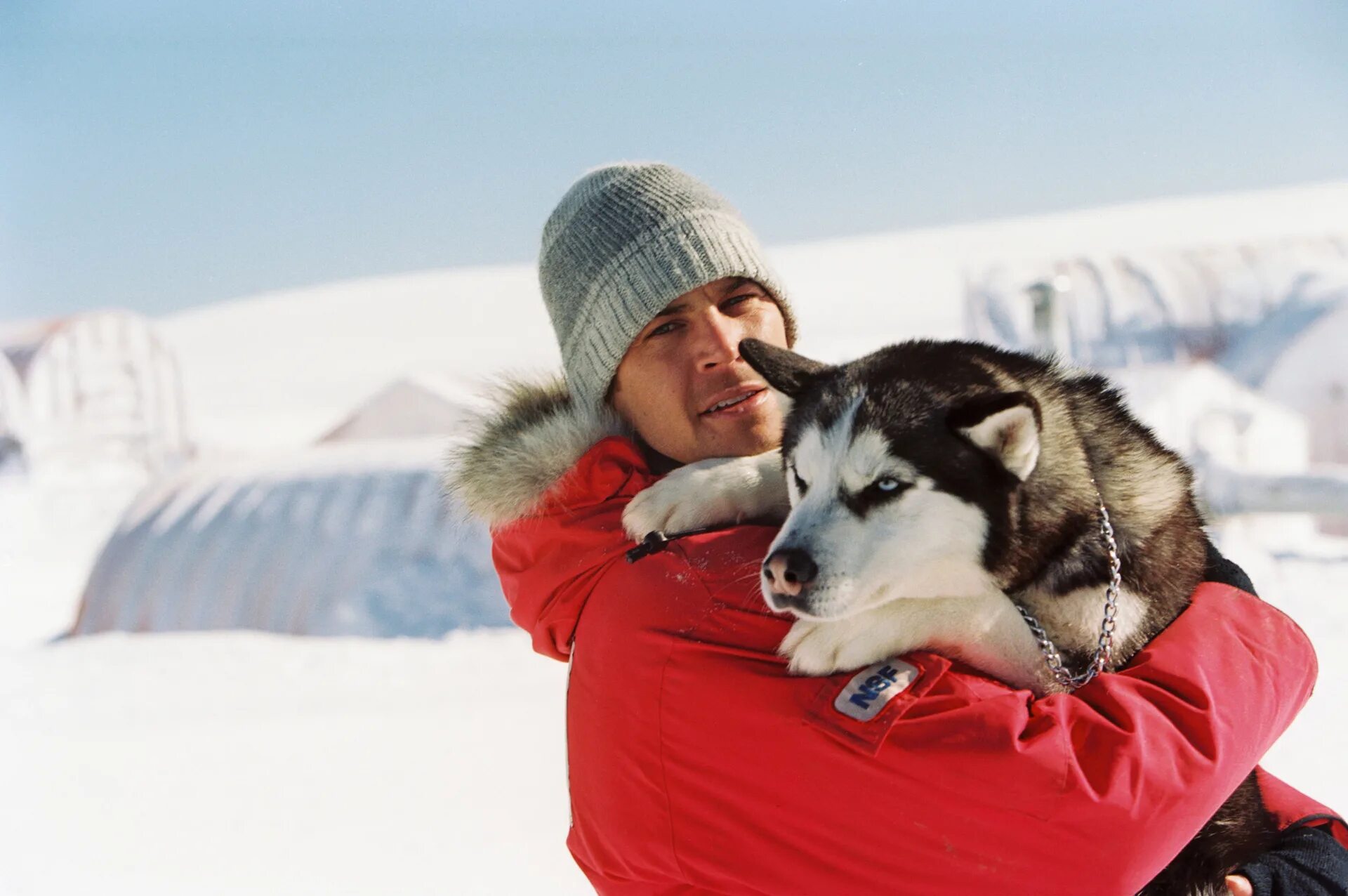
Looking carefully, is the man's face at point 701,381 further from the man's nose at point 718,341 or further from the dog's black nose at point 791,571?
the dog's black nose at point 791,571

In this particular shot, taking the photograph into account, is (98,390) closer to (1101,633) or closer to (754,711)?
(754,711)

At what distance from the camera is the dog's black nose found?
5.02ft

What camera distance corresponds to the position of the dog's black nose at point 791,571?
5.02 ft

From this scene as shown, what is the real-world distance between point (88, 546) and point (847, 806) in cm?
1036

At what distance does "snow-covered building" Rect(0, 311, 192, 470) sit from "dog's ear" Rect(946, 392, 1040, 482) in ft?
36.5

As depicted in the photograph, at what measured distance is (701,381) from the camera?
2.00m

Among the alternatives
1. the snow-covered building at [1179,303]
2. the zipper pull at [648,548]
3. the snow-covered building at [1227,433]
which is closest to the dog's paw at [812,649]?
the zipper pull at [648,548]

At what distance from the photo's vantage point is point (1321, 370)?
30.7ft

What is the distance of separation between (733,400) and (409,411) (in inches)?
348

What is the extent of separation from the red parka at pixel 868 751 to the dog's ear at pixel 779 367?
1.05ft

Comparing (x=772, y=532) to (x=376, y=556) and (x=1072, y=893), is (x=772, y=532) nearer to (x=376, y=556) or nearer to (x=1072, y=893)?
(x=1072, y=893)

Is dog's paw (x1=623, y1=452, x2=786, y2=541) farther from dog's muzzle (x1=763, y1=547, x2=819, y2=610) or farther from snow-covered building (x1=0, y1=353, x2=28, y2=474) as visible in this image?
snow-covered building (x1=0, y1=353, x2=28, y2=474)

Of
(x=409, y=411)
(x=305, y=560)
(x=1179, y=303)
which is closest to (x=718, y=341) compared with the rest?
(x=305, y=560)

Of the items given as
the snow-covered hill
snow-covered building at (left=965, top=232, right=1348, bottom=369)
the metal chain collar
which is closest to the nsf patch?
the metal chain collar
